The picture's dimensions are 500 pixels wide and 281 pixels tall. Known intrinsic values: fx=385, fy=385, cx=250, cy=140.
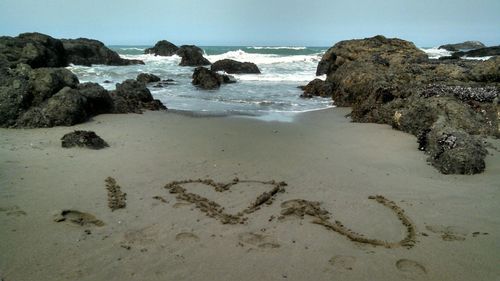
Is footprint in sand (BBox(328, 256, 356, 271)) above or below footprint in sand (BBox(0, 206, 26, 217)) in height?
below

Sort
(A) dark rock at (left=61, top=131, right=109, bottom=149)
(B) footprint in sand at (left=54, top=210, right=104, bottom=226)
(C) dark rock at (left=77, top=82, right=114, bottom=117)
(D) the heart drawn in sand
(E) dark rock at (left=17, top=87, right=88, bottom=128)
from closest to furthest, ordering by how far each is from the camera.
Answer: (B) footprint in sand at (left=54, top=210, right=104, bottom=226), (D) the heart drawn in sand, (A) dark rock at (left=61, top=131, right=109, bottom=149), (E) dark rock at (left=17, top=87, right=88, bottom=128), (C) dark rock at (left=77, top=82, right=114, bottom=117)

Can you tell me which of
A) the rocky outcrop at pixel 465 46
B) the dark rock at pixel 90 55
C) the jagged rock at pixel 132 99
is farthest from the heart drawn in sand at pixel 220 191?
the rocky outcrop at pixel 465 46

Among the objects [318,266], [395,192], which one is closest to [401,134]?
[395,192]

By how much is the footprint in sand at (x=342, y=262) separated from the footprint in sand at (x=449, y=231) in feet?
3.58

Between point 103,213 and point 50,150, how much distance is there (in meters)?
2.95

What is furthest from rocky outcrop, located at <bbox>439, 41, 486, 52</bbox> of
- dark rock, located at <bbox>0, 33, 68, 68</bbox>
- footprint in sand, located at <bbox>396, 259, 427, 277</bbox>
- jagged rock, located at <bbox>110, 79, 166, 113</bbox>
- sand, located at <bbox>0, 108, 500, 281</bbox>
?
footprint in sand, located at <bbox>396, 259, 427, 277</bbox>

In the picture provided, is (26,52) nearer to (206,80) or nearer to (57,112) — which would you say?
(206,80)

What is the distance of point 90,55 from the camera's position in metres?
36.9

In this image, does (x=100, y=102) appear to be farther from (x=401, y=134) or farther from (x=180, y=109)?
(x=401, y=134)

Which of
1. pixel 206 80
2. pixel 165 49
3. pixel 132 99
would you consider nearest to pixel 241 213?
pixel 132 99

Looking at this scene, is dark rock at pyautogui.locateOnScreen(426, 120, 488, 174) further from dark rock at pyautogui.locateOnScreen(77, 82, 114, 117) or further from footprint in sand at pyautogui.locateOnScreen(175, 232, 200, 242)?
dark rock at pyautogui.locateOnScreen(77, 82, 114, 117)

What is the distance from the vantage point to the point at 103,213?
4.21m

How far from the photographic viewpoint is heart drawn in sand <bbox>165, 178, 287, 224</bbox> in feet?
14.1

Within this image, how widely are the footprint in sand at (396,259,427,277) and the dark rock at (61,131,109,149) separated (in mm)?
5312
